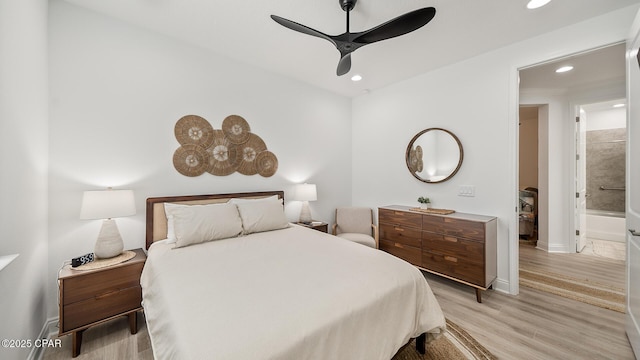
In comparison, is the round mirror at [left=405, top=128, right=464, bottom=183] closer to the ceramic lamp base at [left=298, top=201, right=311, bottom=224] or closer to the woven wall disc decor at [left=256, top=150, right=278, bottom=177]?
the ceramic lamp base at [left=298, top=201, right=311, bottom=224]

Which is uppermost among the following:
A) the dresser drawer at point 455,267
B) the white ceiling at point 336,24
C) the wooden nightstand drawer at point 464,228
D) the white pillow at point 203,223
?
the white ceiling at point 336,24

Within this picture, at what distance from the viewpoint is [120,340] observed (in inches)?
75.9

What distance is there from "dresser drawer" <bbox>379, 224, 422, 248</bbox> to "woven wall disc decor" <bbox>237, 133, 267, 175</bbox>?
1971 millimetres

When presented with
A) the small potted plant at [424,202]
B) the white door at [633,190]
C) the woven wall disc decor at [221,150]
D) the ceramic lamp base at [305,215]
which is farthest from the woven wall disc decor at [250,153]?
the white door at [633,190]

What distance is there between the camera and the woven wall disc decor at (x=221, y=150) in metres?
2.66

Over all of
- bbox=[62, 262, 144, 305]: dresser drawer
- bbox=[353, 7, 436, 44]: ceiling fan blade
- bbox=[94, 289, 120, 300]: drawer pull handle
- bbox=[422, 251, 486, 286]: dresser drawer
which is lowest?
bbox=[422, 251, 486, 286]: dresser drawer

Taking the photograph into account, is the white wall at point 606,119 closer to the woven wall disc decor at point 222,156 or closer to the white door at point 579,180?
the white door at point 579,180

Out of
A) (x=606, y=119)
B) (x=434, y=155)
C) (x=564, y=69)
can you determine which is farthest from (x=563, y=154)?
(x=434, y=155)

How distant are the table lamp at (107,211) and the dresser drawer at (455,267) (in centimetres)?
313

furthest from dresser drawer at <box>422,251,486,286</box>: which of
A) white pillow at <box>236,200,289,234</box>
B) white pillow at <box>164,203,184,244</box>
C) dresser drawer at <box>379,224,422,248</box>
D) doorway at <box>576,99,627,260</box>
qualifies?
doorway at <box>576,99,627,260</box>

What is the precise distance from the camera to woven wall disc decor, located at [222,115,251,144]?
295cm

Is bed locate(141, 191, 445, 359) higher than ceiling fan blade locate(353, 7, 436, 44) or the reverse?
the reverse

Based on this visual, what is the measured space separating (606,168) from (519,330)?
16.8 ft

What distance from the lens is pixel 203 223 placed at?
226 centimetres
